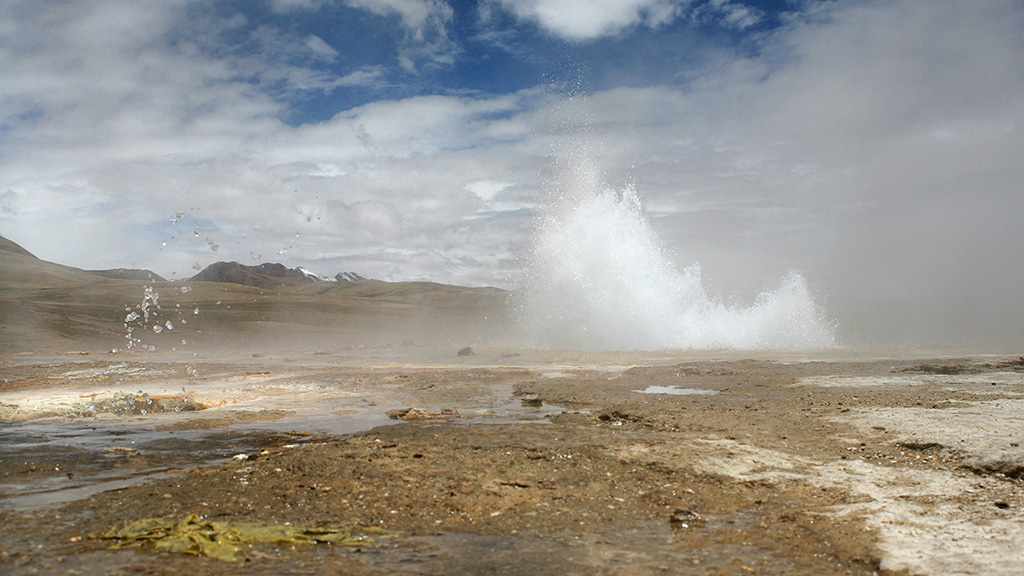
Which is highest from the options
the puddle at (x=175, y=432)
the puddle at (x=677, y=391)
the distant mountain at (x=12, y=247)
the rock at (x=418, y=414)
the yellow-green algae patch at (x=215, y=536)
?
the distant mountain at (x=12, y=247)

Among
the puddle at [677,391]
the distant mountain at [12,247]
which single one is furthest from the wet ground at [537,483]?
the distant mountain at [12,247]

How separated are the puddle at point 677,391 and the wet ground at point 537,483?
5.30ft

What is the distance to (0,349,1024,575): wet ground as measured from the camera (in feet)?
14.5

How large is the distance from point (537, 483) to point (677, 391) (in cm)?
935

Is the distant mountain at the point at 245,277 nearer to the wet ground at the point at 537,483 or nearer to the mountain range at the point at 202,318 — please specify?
the mountain range at the point at 202,318

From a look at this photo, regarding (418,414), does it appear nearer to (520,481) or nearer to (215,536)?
(520,481)

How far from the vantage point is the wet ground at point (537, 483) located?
441 cm

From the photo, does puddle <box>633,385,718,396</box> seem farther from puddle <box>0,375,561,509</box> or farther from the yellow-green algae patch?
the yellow-green algae patch

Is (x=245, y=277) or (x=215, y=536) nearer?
(x=215, y=536)

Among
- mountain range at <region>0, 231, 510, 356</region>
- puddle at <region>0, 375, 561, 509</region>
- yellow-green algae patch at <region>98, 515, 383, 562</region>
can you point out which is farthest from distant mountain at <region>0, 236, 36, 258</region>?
yellow-green algae patch at <region>98, 515, 383, 562</region>

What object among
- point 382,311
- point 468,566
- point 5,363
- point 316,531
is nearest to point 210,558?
point 316,531

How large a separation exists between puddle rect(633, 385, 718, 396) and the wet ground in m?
1.61

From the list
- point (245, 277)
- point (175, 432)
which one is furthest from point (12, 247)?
point (175, 432)

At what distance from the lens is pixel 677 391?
15.0m
